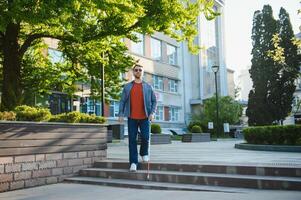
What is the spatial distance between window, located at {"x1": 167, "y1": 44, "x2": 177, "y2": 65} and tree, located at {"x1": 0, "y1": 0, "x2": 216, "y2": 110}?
103 ft

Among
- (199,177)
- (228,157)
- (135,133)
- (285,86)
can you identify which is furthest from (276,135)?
(285,86)

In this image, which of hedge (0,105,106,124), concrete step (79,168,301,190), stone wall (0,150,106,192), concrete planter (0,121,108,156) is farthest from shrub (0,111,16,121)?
concrete step (79,168,301,190)

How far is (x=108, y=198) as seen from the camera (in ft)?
20.7

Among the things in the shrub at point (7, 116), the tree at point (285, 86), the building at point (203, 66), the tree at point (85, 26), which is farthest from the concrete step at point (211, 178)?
the building at point (203, 66)

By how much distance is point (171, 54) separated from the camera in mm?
49156

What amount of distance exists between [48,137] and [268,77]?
129ft

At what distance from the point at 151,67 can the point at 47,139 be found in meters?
35.8

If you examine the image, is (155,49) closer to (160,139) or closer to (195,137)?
(195,137)

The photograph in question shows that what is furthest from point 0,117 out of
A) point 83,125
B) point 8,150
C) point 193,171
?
point 193,171

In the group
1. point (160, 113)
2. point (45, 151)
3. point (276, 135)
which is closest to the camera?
point (45, 151)

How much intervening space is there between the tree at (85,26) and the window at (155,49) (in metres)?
27.8

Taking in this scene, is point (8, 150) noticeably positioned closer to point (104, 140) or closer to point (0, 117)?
point (0, 117)

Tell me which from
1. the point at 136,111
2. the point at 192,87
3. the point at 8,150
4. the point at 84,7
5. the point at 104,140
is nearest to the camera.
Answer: the point at 8,150

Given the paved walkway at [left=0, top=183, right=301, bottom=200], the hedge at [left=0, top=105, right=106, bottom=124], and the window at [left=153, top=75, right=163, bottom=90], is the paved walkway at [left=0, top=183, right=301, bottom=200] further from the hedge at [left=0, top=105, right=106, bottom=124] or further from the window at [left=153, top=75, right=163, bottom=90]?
the window at [left=153, top=75, right=163, bottom=90]
